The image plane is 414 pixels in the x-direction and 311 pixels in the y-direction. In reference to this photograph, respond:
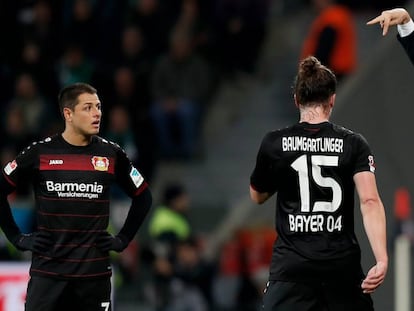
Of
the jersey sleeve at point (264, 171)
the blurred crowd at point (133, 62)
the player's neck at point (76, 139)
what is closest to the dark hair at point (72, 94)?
the player's neck at point (76, 139)

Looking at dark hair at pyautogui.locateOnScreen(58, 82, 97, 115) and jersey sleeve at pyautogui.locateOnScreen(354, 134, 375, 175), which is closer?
jersey sleeve at pyautogui.locateOnScreen(354, 134, 375, 175)

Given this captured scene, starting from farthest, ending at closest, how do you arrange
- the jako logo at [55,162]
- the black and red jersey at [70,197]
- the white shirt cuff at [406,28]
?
1. the jako logo at [55,162]
2. the black and red jersey at [70,197]
3. the white shirt cuff at [406,28]

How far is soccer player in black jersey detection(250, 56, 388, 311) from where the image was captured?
7.56 m

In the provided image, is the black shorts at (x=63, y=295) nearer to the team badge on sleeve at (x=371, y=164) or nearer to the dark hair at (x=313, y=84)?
the dark hair at (x=313, y=84)

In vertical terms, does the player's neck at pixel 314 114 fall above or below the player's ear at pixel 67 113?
below

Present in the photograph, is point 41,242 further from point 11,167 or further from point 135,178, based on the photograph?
point 135,178

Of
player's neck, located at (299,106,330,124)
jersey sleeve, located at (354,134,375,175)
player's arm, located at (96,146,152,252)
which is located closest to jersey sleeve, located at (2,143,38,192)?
player's arm, located at (96,146,152,252)

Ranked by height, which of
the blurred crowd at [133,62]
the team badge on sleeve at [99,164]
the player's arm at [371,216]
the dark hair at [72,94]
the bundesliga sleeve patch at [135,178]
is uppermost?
the blurred crowd at [133,62]

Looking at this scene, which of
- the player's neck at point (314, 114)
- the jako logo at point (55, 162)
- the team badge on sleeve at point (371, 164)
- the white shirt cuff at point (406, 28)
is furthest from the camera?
the jako logo at point (55, 162)

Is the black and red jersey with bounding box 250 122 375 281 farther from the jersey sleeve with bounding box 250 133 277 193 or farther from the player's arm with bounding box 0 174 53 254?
the player's arm with bounding box 0 174 53 254

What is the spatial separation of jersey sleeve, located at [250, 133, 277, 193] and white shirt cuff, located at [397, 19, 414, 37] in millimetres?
994

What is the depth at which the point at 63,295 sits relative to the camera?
854 centimetres

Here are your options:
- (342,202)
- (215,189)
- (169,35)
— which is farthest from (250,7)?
(342,202)

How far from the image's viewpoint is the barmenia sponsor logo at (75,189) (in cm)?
855
